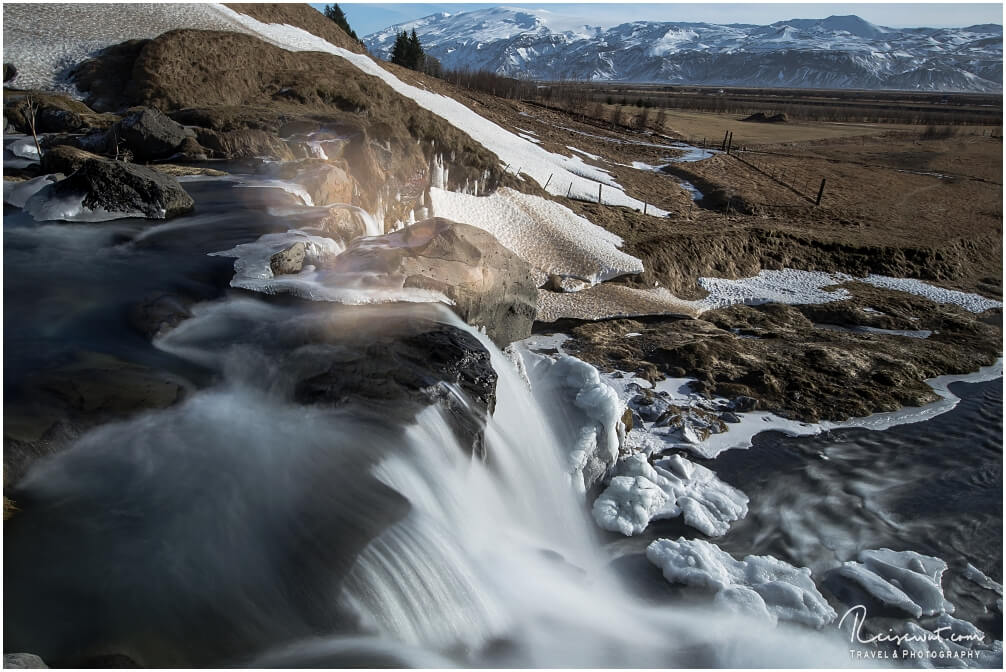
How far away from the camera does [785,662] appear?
17.6 feet

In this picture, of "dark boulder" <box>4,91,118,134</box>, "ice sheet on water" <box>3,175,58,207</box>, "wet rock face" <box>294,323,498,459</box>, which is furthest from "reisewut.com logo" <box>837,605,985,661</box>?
"dark boulder" <box>4,91,118,134</box>

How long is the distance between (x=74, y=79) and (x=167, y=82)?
4.40 m

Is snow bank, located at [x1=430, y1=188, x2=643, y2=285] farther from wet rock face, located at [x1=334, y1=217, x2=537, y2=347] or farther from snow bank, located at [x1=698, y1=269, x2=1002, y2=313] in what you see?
wet rock face, located at [x1=334, y1=217, x2=537, y2=347]

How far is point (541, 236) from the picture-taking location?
566 inches

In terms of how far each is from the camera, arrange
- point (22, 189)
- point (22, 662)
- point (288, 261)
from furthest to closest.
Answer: point (22, 189) < point (288, 261) < point (22, 662)

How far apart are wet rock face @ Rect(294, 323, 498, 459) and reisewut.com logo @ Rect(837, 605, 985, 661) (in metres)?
4.10

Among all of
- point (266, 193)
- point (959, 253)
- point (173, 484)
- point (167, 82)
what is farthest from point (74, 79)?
point (959, 253)

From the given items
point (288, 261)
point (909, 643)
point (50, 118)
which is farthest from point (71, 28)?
point (909, 643)

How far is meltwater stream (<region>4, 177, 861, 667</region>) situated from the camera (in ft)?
14.3

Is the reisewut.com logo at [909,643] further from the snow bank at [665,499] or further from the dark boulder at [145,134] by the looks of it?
the dark boulder at [145,134]

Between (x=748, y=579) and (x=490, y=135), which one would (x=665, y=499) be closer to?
(x=748, y=579)

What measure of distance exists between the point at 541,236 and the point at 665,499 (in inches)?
331

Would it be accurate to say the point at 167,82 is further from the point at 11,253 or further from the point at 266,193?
the point at 11,253

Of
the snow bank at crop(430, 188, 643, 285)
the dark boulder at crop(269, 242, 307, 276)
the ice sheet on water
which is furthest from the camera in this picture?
the snow bank at crop(430, 188, 643, 285)
